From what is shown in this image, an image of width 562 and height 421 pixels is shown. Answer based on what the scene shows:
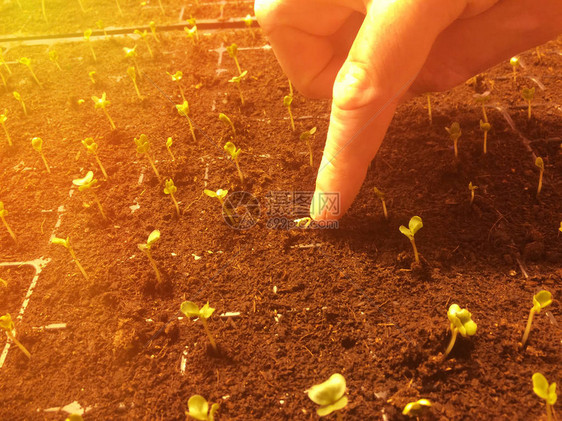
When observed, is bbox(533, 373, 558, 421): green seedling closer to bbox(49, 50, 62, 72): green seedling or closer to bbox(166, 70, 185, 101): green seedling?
bbox(166, 70, 185, 101): green seedling

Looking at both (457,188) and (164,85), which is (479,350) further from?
(164,85)

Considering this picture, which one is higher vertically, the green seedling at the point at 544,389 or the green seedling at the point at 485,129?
the green seedling at the point at 485,129

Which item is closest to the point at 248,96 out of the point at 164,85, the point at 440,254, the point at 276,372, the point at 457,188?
the point at 164,85

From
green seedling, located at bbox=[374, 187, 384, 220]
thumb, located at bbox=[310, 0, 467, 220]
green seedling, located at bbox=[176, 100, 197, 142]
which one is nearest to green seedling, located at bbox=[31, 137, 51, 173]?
green seedling, located at bbox=[176, 100, 197, 142]

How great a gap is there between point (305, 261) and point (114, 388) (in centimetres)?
53

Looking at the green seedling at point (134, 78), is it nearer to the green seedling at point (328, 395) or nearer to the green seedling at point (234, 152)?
the green seedling at point (234, 152)

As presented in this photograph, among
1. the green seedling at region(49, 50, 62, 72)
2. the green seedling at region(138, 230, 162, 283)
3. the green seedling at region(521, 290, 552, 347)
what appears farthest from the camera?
the green seedling at region(49, 50, 62, 72)

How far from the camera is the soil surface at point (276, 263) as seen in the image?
0.97 m

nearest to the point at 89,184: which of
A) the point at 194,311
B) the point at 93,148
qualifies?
the point at 93,148

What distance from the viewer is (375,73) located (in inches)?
38.2

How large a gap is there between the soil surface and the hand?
0.17m

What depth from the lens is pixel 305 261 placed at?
1.19 meters

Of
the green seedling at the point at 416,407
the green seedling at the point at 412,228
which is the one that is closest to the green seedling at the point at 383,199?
the green seedling at the point at 412,228

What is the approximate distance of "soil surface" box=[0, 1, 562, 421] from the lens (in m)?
0.97
